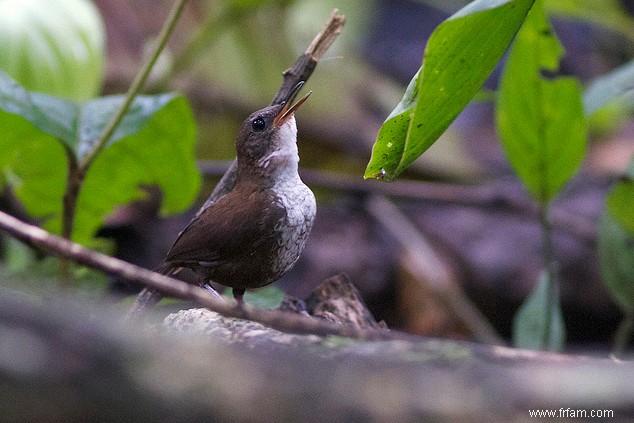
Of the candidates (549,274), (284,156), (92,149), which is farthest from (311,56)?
(549,274)

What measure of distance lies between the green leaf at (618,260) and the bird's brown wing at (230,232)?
1968mm

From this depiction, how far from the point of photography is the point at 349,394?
1.22 metres

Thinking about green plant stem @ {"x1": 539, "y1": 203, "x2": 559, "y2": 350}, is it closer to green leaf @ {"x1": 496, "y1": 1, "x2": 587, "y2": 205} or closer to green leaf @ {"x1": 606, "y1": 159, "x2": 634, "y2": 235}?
green leaf @ {"x1": 496, "y1": 1, "x2": 587, "y2": 205}

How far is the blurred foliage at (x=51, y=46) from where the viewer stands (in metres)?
3.72

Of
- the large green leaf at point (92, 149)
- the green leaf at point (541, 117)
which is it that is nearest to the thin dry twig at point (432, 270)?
the green leaf at point (541, 117)

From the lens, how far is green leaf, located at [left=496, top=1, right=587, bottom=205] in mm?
3271

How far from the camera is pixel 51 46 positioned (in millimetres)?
3859

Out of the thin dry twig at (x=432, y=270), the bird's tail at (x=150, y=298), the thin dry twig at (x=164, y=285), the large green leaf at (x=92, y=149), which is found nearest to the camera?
the thin dry twig at (x=164, y=285)

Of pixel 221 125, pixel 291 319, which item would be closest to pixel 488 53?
pixel 291 319

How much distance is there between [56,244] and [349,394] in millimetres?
606

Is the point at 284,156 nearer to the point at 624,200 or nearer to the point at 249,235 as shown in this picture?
the point at 249,235

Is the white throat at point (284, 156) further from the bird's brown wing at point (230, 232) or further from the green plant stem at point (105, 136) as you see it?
the green plant stem at point (105, 136)

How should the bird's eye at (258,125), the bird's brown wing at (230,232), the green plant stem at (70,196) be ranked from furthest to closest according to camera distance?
the green plant stem at (70,196)
the bird's eye at (258,125)
the bird's brown wing at (230,232)

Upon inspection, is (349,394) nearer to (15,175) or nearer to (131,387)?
(131,387)
